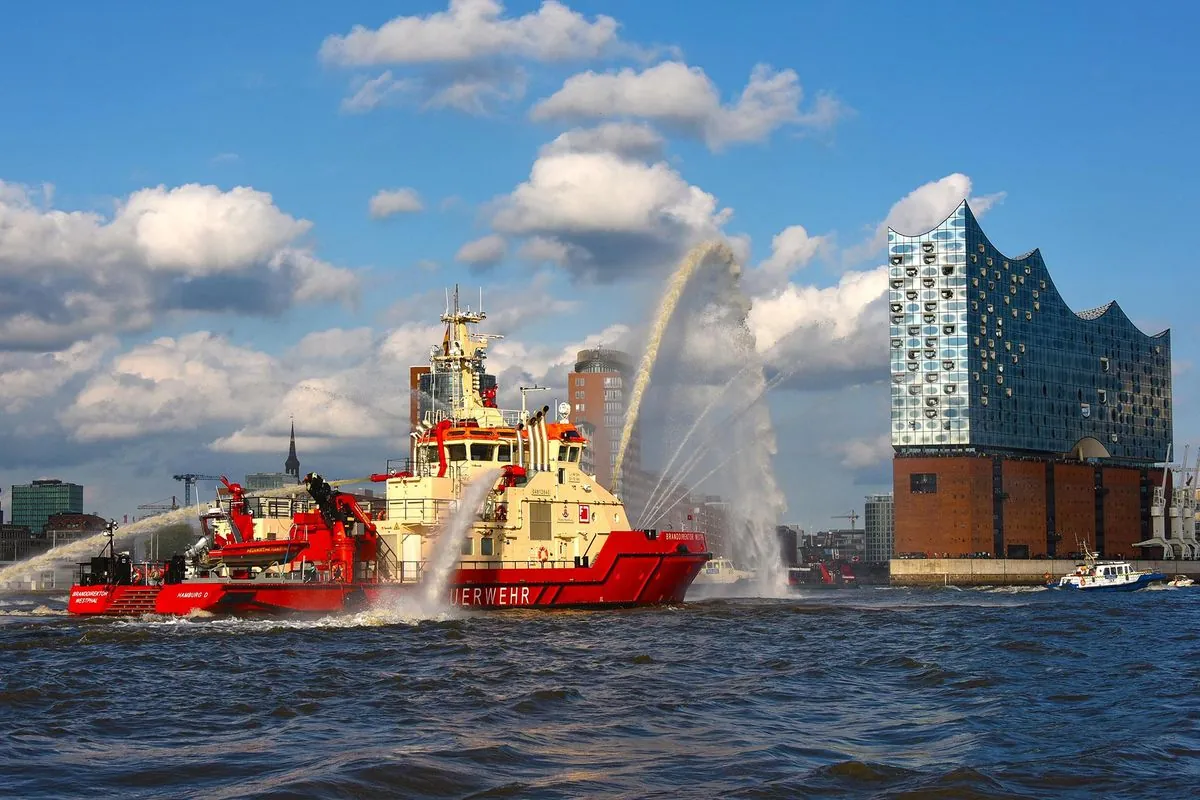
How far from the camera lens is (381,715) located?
26.7 meters

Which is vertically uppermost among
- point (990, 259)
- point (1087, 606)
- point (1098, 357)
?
point (990, 259)

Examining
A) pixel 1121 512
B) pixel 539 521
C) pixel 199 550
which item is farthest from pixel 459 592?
pixel 1121 512

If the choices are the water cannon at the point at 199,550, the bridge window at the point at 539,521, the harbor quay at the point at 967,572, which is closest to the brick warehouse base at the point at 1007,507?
the harbor quay at the point at 967,572

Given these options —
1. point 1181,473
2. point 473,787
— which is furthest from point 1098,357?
point 473,787

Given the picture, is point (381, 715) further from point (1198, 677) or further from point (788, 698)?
point (1198, 677)

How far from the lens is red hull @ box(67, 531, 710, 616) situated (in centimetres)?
4978

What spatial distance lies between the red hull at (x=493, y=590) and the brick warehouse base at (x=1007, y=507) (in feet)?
341

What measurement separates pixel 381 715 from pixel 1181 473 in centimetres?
18388

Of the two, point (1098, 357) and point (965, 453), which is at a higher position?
point (1098, 357)

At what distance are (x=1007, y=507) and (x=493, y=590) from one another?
4853 inches

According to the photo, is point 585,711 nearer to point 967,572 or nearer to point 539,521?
point 539,521

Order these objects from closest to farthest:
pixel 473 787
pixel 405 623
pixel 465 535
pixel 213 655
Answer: pixel 473 787 → pixel 213 655 → pixel 405 623 → pixel 465 535

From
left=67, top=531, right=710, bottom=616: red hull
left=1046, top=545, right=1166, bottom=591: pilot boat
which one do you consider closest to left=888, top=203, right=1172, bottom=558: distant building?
left=1046, top=545, right=1166, bottom=591: pilot boat

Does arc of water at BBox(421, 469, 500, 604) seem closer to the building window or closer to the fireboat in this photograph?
the fireboat
